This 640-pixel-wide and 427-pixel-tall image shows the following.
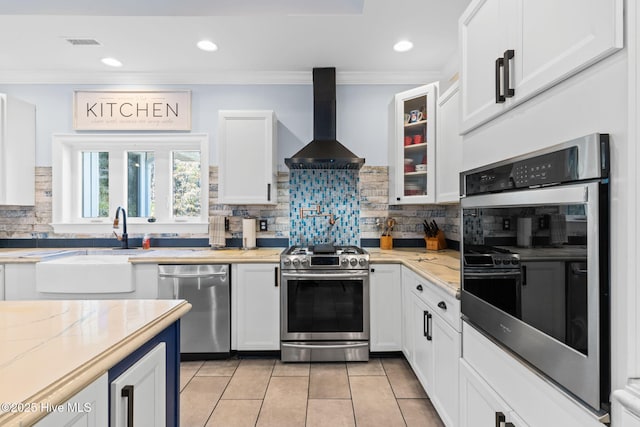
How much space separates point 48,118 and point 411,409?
4.16m

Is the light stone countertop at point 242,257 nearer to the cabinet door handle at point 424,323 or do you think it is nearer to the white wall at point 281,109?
the cabinet door handle at point 424,323

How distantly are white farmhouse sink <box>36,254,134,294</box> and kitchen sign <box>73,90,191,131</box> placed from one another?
1.44m

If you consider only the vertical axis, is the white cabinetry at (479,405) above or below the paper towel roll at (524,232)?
below

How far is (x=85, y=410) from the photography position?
0.78 m

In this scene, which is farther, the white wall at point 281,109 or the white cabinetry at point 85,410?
the white wall at point 281,109

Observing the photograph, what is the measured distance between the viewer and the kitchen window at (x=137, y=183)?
3.56m

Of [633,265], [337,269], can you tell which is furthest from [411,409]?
[633,265]

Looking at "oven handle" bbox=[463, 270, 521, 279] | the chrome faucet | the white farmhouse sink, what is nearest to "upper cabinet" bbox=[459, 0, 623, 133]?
"oven handle" bbox=[463, 270, 521, 279]

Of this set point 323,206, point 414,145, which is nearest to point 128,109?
point 323,206

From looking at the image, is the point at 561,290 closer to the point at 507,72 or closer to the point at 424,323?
the point at 507,72

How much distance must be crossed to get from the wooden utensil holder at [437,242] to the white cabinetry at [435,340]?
786 millimetres

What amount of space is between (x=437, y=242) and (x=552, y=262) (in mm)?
2482

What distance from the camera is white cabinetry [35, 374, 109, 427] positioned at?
2.28ft

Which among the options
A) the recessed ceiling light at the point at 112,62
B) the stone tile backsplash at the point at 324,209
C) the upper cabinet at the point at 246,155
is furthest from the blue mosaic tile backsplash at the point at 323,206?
the recessed ceiling light at the point at 112,62
